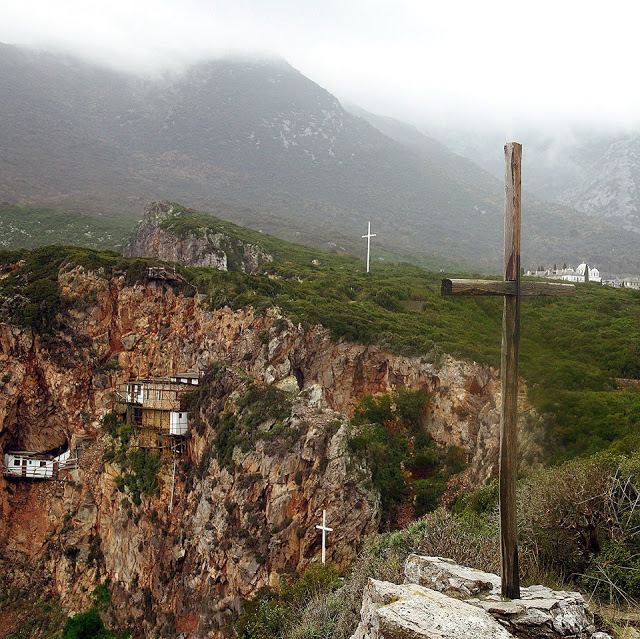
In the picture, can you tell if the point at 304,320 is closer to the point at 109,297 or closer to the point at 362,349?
the point at 362,349

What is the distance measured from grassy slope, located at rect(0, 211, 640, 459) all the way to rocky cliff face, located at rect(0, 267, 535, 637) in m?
0.96

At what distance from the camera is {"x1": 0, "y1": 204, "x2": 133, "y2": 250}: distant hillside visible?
240 feet

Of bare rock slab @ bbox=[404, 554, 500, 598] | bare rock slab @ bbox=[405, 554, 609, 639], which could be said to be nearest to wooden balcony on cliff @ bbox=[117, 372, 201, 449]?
bare rock slab @ bbox=[404, 554, 500, 598]

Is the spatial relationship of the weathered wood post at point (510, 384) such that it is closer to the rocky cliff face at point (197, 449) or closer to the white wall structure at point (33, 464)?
the rocky cliff face at point (197, 449)

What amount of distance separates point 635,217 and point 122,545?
182 meters

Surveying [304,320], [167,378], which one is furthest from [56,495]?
[304,320]

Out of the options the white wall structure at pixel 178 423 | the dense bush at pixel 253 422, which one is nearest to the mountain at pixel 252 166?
the white wall structure at pixel 178 423

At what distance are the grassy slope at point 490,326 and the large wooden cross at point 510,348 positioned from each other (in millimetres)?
8697

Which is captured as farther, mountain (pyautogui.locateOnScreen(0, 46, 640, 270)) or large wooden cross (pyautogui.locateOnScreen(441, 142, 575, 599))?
mountain (pyautogui.locateOnScreen(0, 46, 640, 270))

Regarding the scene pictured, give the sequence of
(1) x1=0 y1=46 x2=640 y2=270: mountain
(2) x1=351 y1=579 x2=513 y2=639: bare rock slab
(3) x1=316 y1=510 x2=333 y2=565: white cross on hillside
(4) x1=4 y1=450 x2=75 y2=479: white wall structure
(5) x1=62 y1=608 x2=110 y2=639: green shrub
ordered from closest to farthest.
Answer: (2) x1=351 y1=579 x2=513 y2=639: bare rock slab, (3) x1=316 y1=510 x2=333 y2=565: white cross on hillside, (5) x1=62 y1=608 x2=110 y2=639: green shrub, (4) x1=4 y1=450 x2=75 y2=479: white wall structure, (1) x1=0 y1=46 x2=640 y2=270: mountain

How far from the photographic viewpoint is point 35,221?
267 ft

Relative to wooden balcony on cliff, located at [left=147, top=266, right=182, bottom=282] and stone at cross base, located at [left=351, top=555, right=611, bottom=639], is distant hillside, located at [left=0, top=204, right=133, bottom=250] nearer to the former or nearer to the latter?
wooden balcony on cliff, located at [left=147, top=266, right=182, bottom=282]

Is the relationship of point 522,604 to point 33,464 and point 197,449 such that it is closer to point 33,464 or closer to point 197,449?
point 197,449

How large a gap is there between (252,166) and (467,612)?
139388 mm
